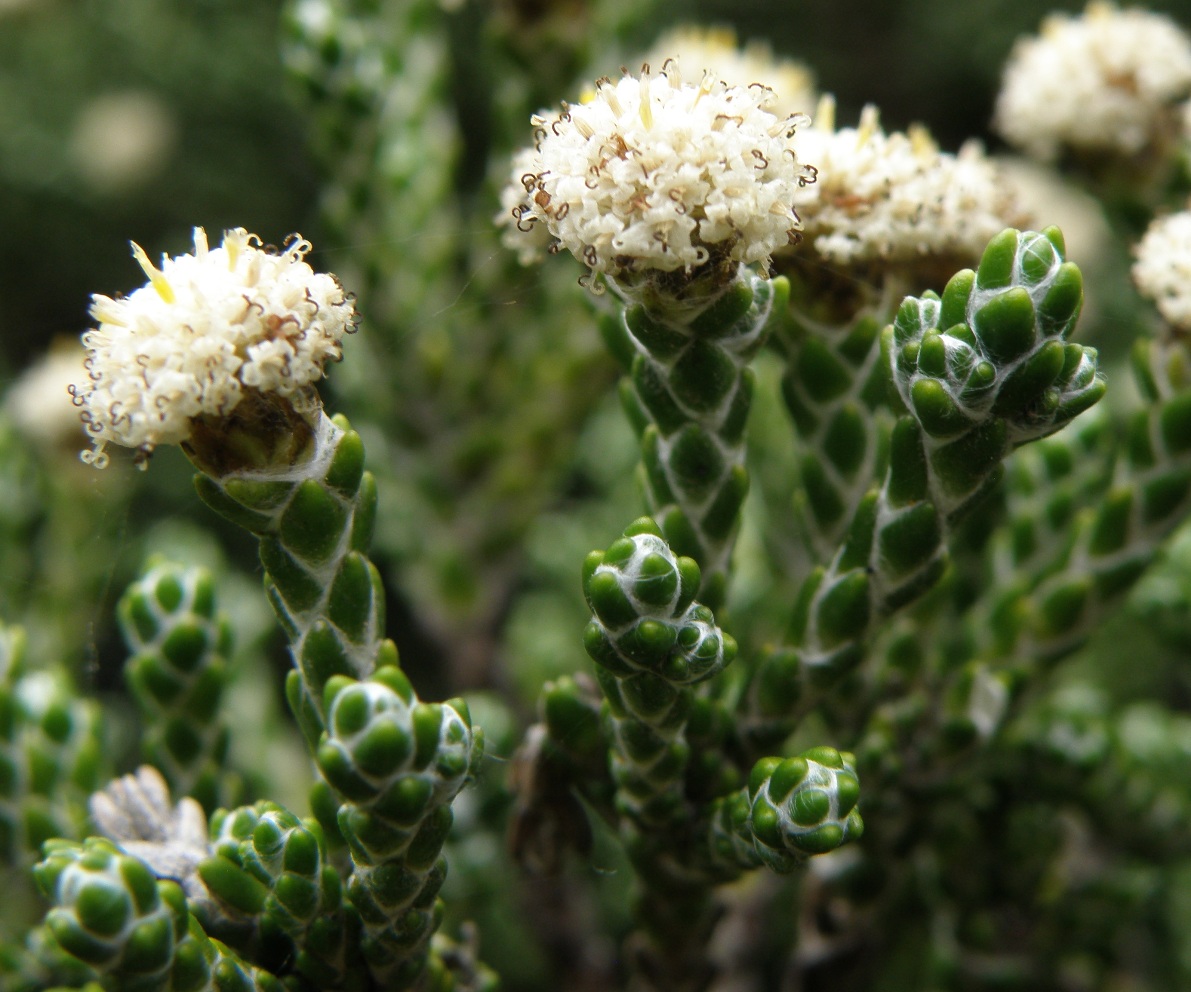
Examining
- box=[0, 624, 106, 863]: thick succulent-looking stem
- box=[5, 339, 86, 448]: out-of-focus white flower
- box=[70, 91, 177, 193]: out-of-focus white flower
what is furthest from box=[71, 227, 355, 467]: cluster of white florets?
box=[70, 91, 177, 193]: out-of-focus white flower

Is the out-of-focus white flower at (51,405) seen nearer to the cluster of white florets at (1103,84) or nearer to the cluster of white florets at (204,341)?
the cluster of white florets at (204,341)

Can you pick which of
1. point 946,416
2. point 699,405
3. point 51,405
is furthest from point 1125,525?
point 51,405

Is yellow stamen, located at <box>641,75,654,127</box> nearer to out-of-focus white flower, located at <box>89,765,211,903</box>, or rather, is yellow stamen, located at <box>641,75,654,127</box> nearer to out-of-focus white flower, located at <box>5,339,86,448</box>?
out-of-focus white flower, located at <box>89,765,211,903</box>

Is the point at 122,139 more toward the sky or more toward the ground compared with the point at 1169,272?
more toward the sky

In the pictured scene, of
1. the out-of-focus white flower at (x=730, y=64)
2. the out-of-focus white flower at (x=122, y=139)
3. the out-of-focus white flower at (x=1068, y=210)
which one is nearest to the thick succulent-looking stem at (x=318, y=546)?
the out-of-focus white flower at (x=730, y=64)

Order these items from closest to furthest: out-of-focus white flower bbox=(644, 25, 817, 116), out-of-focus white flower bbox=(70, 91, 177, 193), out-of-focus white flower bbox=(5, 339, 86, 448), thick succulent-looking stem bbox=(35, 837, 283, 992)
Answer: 1. thick succulent-looking stem bbox=(35, 837, 283, 992)
2. out-of-focus white flower bbox=(644, 25, 817, 116)
3. out-of-focus white flower bbox=(5, 339, 86, 448)
4. out-of-focus white flower bbox=(70, 91, 177, 193)

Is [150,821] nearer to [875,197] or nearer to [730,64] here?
[875,197]
